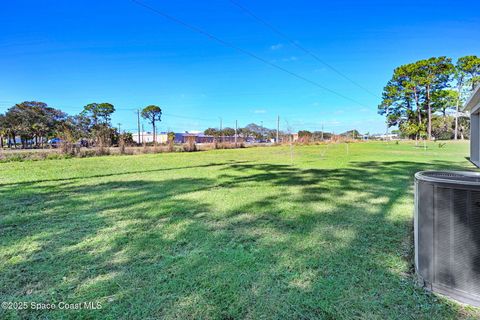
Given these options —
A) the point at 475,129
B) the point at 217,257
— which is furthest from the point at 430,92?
the point at 217,257

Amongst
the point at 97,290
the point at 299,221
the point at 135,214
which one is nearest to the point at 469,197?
the point at 299,221

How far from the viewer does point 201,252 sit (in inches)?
93.0

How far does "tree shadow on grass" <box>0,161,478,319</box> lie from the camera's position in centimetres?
159

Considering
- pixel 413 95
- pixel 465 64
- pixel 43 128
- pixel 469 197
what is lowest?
pixel 469 197

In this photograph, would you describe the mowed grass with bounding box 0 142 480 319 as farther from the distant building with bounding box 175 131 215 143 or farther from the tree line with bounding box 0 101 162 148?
the tree line with bounding box 0 101 162 148

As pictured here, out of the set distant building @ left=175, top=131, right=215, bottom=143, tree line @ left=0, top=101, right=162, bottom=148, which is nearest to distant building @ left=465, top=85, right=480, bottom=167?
distant building @ left=175, top=131, right=215, bottom=143

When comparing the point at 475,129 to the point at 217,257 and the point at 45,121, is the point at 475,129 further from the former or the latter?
the point at 45,121

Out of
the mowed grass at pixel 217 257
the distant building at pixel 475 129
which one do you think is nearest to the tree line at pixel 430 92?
the distant building at pixel 475 129

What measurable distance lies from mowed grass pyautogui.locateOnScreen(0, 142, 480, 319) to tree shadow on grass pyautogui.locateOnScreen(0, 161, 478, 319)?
0.03 ft

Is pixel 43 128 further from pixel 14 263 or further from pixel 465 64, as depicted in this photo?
pixel 465 64

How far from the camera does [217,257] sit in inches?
89.0

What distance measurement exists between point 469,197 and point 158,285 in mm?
2026

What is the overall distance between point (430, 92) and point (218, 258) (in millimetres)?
47073

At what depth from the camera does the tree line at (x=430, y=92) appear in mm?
35875
